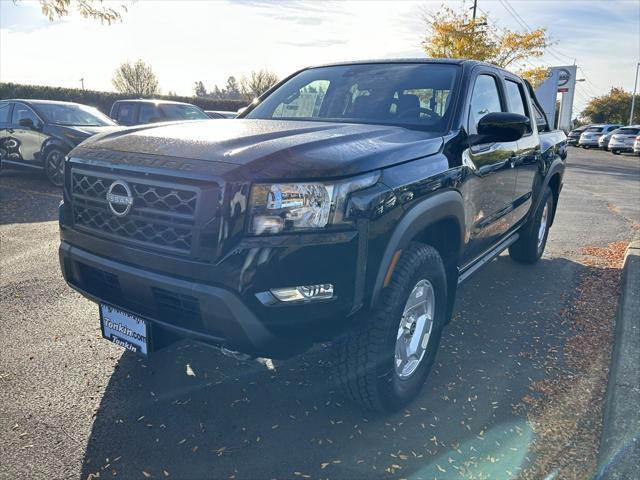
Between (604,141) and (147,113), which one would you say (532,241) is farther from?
(604,141)

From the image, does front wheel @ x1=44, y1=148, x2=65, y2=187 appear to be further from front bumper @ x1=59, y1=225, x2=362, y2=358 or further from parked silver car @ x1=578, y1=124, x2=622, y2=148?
parked silver car @ x1=578, y1=124, x2=622, y2=148

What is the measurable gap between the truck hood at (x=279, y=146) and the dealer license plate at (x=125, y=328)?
76 centimetres

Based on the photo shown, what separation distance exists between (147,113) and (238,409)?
10185 mm

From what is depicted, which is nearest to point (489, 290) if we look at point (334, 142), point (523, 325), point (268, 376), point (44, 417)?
point (523, 325)

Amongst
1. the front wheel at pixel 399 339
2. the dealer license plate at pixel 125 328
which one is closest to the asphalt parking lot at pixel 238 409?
the front wheel at pixel 399 339

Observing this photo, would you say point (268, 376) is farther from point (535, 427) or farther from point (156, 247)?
point (535, 427)

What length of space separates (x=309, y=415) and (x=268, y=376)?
47 centimetres

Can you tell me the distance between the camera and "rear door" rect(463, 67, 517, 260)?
3.26 meters

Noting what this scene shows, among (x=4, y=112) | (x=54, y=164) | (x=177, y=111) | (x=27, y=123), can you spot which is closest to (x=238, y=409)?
(x=54, y=164)

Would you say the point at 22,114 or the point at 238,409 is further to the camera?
the point at 22,114

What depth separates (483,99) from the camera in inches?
144

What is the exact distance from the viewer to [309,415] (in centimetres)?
276

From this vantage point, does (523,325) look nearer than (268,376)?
No

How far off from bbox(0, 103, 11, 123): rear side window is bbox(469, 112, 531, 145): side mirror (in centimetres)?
947
